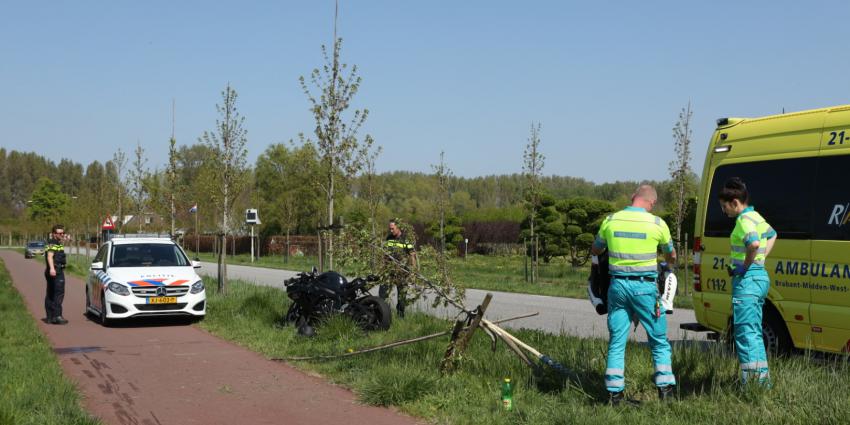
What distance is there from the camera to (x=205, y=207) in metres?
50.5

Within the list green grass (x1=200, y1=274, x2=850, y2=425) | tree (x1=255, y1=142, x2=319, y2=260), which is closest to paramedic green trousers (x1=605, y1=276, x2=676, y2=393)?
green grass (x1=200, y1=274, x2=850, y2=425)

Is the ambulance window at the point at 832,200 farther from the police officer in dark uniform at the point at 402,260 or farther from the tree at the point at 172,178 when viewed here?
the tree at the point at 172,178

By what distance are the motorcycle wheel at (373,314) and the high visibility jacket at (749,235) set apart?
17.2 ft

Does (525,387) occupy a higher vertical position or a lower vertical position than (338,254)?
lower

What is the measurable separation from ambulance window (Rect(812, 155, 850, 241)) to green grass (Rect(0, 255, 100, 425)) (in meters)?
6.86

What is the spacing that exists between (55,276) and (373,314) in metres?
6.25

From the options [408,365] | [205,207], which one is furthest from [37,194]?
[408,365]

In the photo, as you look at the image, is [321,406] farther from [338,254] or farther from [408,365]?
[338,254]

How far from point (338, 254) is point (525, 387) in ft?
11.9

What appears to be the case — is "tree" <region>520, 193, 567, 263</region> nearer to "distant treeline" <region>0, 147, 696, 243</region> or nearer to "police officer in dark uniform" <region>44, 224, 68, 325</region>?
"distant treeline" <region>0, 147, 696, 243</region>

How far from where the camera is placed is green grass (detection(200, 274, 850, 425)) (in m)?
5.88

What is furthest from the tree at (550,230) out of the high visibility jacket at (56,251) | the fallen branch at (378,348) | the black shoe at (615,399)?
the black shoe at (615,399)

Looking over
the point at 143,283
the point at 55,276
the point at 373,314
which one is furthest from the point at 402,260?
the point at 55,276

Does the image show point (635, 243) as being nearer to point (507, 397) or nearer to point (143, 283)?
point (507, 397)
